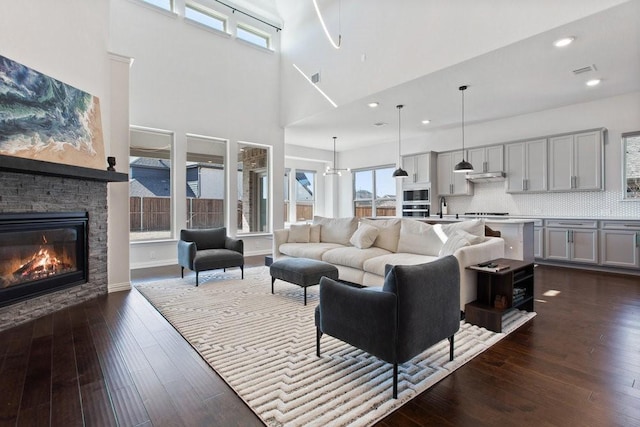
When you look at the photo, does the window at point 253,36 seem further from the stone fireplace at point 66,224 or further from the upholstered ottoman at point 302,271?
the upholstered ottoman at point 302,271

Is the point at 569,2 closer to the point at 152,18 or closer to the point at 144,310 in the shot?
the point at 144,310

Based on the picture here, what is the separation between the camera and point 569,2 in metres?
3.35

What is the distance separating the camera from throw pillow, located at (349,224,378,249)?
4.41 metres

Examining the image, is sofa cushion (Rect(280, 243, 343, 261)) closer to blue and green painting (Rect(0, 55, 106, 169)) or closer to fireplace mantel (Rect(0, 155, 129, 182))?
fireplace mantel (Rect(0, 155, 129, 182))

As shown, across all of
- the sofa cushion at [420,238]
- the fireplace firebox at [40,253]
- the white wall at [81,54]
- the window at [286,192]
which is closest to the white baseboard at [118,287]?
the white wall at [81,54]

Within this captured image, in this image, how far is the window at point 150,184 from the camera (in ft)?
20.1

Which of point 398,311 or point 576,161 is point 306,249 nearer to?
point 398,311

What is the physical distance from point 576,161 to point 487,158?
1.60 meters

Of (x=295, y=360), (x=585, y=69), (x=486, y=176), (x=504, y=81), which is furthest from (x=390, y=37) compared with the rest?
(x=295, y=360)

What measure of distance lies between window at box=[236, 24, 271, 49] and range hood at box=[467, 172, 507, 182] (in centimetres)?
569

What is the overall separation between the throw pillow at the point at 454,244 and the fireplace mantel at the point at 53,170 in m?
3.92

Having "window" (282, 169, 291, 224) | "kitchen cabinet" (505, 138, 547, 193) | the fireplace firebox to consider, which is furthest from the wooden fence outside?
"kitchen cabinet" (505, 138, 547, 193)

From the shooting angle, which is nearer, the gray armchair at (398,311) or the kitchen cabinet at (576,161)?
the gray armchair at (398,311)

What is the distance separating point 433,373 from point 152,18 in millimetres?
7302
